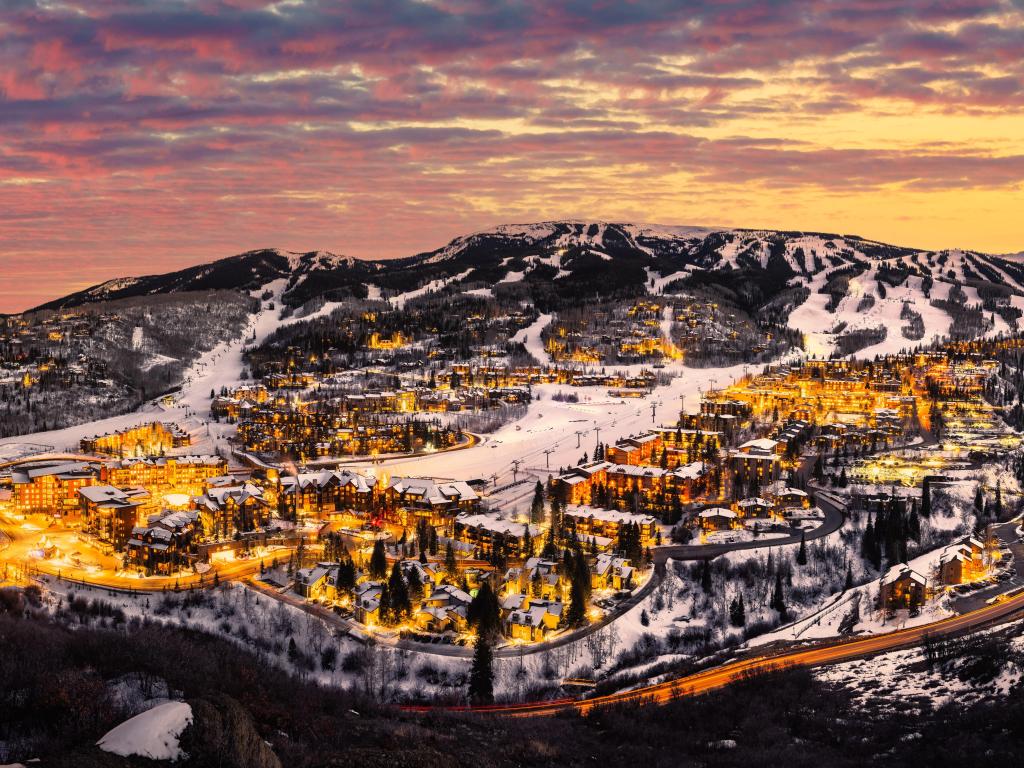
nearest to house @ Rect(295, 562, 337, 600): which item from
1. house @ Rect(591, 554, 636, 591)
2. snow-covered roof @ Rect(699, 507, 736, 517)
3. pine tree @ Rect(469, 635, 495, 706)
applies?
pine tree @ Rect(469, 635, 495, 706)

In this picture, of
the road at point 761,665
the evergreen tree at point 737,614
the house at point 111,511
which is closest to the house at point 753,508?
the evergreen tree at point 737,614

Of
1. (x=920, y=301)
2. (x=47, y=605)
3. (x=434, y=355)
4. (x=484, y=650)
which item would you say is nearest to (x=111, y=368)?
(x=434, y=355)

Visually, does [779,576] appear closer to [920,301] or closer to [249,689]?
[249,689]

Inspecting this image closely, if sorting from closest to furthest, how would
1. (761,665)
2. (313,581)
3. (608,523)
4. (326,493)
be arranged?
(761,665), (313,581), (608,523), (326,493)

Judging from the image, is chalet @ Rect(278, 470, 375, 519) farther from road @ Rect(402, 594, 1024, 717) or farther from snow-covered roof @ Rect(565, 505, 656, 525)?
road @ Rect(402, 594, 1024, 717)

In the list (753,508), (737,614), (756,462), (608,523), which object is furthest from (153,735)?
(756,462)

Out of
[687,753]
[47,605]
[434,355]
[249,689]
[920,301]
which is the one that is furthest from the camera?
[920,301]

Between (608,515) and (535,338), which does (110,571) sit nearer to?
(608,515)

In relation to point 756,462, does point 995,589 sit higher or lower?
lower
